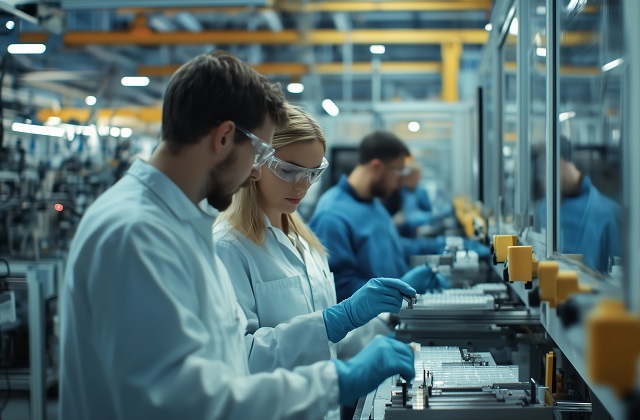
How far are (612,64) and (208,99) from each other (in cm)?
78

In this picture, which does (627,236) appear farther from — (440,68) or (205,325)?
(440,68)

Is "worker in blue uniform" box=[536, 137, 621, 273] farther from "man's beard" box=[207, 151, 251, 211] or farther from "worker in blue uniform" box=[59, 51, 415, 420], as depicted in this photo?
"man's beard" box=[207, 151, 251, 211]

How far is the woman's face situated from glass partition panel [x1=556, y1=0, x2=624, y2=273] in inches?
26.6

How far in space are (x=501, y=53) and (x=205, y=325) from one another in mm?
2611

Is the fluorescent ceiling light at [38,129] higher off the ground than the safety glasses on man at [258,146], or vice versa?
the fluorescent ceiling light at [38,129]

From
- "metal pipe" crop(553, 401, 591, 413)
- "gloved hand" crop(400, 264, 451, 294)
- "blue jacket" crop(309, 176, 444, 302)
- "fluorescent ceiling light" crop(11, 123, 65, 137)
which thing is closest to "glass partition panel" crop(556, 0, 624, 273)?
"metal pipe" crop(553, 401, 591, 413)

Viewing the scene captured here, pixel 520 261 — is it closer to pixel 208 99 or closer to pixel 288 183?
pixel 288 183

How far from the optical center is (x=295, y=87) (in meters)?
7.30

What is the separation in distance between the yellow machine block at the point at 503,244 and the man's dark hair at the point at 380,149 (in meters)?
1.67

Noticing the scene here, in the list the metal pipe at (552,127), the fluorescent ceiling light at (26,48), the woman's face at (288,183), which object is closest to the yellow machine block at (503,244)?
the metal pipe at (552,127)

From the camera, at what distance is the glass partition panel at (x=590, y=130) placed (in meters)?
1.23

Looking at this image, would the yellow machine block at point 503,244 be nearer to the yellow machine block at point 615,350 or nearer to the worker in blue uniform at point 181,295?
the worker in blue uniform at point 181,295

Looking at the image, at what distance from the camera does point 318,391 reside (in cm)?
123

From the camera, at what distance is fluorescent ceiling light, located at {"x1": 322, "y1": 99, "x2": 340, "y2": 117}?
6674mm
